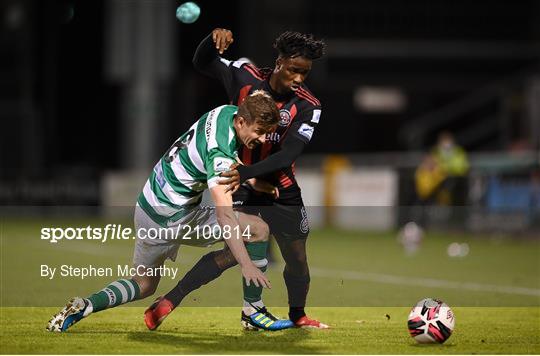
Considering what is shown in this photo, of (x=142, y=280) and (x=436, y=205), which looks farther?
(x=436, y=205)

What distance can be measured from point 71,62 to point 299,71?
27.6 metres

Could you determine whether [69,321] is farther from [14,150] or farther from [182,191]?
[14,150]

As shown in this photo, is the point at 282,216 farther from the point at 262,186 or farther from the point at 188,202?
the point at 188,202

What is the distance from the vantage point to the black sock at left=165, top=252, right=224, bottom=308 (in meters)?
7.31

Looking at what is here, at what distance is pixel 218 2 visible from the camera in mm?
28344

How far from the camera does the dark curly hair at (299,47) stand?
297 inches

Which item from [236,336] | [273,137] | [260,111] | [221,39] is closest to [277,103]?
[273,137]

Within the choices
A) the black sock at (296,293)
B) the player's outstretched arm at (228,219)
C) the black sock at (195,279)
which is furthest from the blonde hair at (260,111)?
the black sock at (296,293)

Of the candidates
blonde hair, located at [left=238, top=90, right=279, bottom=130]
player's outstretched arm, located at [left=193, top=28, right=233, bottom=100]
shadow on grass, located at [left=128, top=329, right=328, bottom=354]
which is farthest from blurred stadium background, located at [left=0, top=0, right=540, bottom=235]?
blonde hair, located at [left=238, top=90, right=279, bottom=130]

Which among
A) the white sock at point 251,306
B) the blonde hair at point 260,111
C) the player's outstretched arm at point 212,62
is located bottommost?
the white sock at point 251,306

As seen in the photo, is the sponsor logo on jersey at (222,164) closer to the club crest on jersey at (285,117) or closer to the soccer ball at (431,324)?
the club crest on jersey at (285,117)

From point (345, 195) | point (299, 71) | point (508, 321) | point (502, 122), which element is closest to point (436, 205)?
point (345, 195)

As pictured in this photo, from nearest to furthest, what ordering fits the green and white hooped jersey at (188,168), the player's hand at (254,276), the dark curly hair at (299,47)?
the player's hand at (254,276) → the green and white hooped jersey at (188,168) → the dark curly hair at (299,47)

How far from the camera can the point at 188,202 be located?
23.6ft
